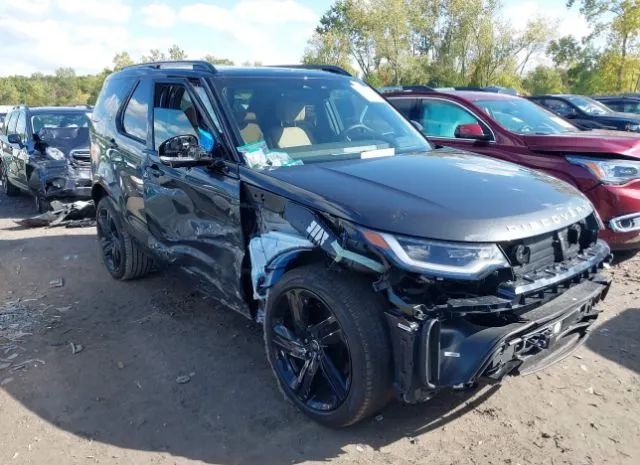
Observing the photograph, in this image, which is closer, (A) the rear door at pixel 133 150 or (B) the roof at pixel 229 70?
(B) the roof at pixel 229 70

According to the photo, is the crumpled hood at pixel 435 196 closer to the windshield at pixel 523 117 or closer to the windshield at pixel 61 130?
the windshield at pixel 523 117

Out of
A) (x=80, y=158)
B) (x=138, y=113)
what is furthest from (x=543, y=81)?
(x=138, y=113)

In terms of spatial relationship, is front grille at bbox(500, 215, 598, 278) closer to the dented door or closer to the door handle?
the dented door

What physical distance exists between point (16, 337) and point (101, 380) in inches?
46.2

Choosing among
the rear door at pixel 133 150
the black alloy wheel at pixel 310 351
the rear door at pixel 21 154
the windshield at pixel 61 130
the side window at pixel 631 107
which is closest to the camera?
the black alloy wheel at pixel 310 351

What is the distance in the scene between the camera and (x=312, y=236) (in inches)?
109

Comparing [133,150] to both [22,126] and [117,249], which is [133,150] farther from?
[22,126]

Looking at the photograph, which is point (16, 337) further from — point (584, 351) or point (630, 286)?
point (630, 286)

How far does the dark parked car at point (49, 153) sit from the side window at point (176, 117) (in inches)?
198

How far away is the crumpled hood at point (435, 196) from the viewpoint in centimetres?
254

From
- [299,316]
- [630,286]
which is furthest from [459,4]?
[299,316]

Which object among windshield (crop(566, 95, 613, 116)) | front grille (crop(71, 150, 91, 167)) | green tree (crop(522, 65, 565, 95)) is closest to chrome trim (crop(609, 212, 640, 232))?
front grille (crop(71, 150, 91, 167))

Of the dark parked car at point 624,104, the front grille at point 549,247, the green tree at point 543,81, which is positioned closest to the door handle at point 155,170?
the front grille at point 549,247

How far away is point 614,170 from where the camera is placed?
5.28 meters
